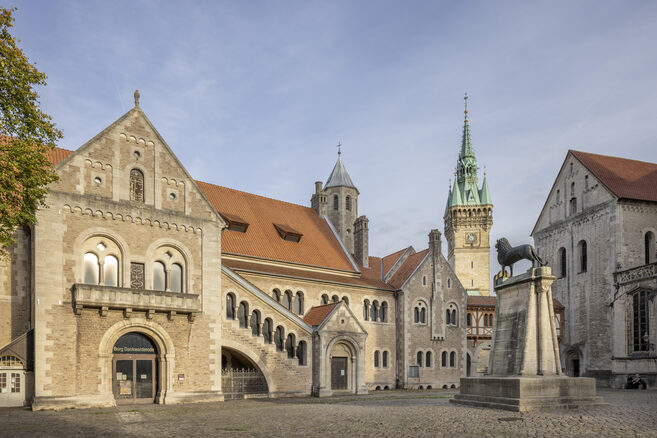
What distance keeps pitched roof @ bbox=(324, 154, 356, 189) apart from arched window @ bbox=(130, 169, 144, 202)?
21714 millimetres

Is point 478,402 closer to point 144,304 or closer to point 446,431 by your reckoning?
point 446,431

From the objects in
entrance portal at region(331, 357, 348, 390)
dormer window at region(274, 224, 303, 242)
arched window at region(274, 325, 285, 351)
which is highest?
dormer window at region(274, 224, 303, 242)

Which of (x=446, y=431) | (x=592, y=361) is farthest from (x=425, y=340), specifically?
(x=446, y=431)

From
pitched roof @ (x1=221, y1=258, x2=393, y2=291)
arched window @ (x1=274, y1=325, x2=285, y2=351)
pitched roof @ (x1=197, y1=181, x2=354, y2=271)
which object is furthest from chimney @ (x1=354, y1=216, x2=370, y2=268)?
arched window @ (x1=274, y1=325, x2=285, y2=351)

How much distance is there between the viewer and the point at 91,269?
26078mm

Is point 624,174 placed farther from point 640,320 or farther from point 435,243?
point 435,243

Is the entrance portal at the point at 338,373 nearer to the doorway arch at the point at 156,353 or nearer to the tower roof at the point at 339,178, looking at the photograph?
the doorway arch at the point at 156,353

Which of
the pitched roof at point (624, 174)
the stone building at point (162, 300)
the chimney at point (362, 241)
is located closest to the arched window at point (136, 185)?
the stone building at point (162, 300)

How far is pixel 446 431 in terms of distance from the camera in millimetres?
14805

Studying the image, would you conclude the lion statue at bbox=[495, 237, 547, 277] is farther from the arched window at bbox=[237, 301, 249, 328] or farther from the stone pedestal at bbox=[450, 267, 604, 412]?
the arched window at bbox=[237, 301, 249, 328]

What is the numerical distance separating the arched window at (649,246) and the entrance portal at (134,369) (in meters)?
36.8

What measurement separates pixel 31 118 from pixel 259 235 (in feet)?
65.6

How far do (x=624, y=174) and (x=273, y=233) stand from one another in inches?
1162

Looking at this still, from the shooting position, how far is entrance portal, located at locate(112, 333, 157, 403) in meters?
26.3
